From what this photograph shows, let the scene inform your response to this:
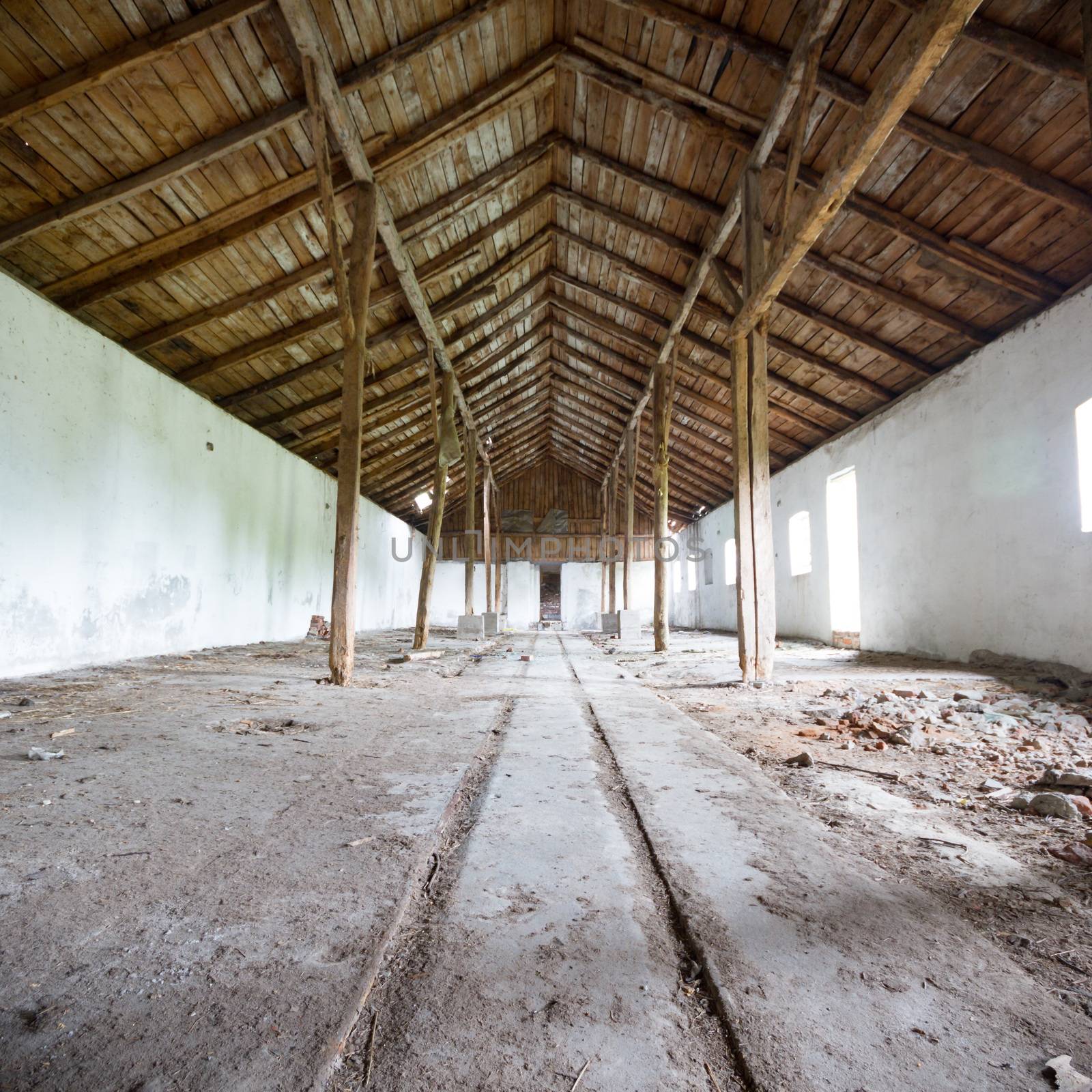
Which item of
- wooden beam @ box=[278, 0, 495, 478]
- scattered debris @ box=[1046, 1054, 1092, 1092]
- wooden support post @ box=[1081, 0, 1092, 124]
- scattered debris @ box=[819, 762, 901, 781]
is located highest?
wooden beam @ box=[278, 0, 495, 478]

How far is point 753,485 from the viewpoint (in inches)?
233

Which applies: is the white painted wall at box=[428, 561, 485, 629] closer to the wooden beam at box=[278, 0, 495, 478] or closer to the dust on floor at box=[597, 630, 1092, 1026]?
the wooden beam at box=[278, 0, 495, 478]

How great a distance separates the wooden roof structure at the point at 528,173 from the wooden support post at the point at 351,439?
648mm

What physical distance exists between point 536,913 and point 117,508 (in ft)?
23.7

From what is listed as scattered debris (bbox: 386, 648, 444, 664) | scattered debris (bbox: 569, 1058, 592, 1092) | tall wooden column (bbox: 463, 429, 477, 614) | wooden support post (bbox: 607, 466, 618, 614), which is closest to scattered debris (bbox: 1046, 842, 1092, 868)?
scattered debris (bbox: 569, 1058, 592, 1092)

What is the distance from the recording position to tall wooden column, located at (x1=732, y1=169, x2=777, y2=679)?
5.75 meters

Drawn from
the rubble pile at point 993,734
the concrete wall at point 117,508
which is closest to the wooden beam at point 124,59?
the concrete wall at point 117,508

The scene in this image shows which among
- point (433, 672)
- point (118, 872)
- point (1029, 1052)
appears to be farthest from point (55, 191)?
point (1029, 1052)

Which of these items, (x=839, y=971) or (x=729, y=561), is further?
(x=729, y=561)

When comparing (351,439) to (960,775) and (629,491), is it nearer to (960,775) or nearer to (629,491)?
(960,775)

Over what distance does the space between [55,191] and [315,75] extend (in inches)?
101

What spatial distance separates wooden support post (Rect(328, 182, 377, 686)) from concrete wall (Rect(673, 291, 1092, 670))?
6.61m

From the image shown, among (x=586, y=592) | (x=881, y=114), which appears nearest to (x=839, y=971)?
(x=881, y=114)

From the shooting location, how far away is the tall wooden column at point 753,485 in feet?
18.9
